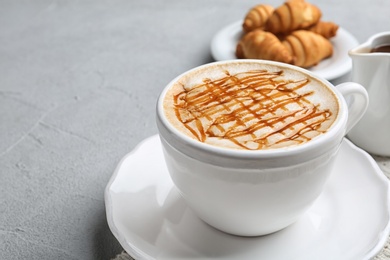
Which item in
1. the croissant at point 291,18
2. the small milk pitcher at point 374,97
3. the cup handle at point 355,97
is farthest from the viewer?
the croissant at point 291,18

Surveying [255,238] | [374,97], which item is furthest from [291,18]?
[255,238]

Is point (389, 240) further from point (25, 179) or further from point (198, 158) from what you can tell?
point (25, 179)

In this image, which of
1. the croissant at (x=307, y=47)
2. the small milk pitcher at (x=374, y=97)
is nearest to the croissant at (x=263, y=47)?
the croissant at (x=307, y=47)

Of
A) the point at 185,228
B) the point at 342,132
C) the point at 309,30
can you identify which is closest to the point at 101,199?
the point at 185,228

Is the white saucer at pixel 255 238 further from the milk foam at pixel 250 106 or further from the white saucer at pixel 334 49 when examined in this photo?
the white saucer at pixel 334 49

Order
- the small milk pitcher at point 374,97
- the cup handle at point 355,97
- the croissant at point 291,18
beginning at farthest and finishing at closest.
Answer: the croissant at point 291,18 → the small milk pitcher at point 374,97 → the cup handle at point 355,97

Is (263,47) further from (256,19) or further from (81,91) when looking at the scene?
(81,91)
